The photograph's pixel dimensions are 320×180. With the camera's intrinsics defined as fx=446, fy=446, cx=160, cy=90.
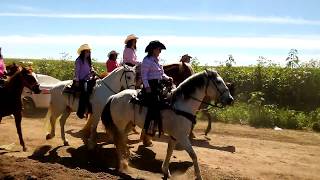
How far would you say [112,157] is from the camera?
11672mm

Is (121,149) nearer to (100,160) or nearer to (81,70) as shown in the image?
(100,160)

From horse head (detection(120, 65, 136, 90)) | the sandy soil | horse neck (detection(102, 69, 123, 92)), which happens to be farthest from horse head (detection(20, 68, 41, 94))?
horse head (detection(120, 65, 136, 90))

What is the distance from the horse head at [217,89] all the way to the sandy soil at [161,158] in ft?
6.26

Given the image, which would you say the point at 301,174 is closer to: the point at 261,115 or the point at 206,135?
the point at 206,135

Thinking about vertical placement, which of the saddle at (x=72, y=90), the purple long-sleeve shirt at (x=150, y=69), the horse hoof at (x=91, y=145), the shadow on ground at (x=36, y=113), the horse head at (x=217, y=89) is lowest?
the shadow on ground at (x=36, y=113)

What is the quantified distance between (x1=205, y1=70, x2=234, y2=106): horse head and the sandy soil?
191 cm

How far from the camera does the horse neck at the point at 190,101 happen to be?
9552 mm

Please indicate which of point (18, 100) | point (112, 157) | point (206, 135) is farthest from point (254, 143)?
point (18, 100)

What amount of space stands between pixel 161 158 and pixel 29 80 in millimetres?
4338

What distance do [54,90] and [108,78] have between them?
1.96 meters

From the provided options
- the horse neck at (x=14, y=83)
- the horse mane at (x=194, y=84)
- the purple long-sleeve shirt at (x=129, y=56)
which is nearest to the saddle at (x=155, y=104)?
the horse mane at (x=194, y=84)

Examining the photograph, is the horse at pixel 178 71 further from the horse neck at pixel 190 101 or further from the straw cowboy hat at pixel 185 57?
the horse neck at pixel 190 101

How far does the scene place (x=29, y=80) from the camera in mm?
12562

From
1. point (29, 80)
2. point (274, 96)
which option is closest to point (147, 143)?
point (29, 80)
